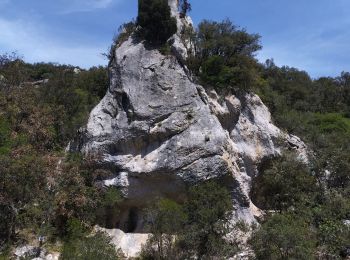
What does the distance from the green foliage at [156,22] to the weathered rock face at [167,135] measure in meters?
0.79

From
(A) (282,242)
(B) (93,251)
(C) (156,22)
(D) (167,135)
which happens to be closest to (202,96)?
(D) (167,135)

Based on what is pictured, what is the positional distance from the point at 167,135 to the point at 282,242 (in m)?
11.0

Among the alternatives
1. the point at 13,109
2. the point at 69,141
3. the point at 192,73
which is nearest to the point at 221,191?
the point at 192,73

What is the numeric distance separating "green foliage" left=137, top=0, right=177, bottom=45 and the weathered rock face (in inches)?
31.2

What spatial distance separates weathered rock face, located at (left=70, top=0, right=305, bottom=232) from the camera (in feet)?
97.0

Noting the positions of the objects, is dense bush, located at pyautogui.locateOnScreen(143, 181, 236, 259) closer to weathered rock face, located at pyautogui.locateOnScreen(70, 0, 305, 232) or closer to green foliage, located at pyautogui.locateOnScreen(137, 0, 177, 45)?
weathered rock face, located at pyautogui.locateOnScreen(70, 0, 305, 232)

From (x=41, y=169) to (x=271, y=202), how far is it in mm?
15410

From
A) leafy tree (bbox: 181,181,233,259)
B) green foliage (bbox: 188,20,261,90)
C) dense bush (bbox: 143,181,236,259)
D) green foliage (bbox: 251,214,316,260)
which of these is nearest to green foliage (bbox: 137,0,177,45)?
green foliage (bbox: 188,20,261,90)

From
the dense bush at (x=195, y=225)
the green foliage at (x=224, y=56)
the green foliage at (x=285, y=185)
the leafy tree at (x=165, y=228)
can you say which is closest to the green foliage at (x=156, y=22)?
the green foliage at (x=224, y=56)

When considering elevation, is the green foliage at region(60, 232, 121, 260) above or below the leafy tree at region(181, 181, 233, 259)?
below

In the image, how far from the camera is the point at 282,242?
2244 cm

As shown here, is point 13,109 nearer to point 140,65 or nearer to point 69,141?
point 69,141

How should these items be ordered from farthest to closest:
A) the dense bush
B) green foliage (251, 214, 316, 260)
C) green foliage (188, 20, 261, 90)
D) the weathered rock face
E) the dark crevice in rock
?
green foliage (188, 20, 261, 90)
the dark crevice in rock
the weathered rock face
the dense bush
green foliage (251, 214, 316, 260)

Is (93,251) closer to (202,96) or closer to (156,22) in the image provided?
(202,96)
